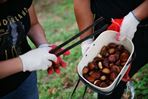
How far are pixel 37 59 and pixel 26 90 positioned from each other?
40 centimetres

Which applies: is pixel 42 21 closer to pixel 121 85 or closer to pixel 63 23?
pixel 63 23

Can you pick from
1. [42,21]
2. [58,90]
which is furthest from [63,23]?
[58,90]

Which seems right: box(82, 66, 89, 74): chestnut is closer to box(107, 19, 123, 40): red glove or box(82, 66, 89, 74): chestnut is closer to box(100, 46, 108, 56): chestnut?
box(100, 46, 108, 56): chestnut

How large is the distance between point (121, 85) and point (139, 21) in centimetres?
55

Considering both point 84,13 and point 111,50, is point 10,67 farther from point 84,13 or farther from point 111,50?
point 84,13

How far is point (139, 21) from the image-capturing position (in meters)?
2.53

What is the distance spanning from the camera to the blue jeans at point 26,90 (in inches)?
93.9

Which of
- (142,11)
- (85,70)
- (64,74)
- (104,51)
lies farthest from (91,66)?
(64,74)

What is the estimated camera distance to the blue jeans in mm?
2386

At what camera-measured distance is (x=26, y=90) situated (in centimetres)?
246

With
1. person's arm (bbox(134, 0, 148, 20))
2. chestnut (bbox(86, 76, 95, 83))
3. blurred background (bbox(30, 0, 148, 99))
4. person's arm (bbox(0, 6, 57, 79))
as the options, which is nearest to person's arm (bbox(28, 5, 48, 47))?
person's arm (bbox(0, 6, 57, 79))

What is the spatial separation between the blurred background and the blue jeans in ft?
4.32

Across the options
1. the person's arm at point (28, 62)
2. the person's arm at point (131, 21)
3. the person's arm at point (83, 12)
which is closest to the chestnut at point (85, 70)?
the person's arm at point (28, 62)

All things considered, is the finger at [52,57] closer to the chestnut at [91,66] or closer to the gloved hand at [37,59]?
the gloved hand at [37,59]
